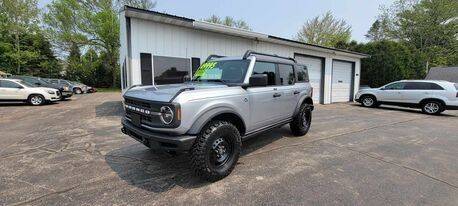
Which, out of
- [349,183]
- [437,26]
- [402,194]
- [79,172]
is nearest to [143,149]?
[79,172]

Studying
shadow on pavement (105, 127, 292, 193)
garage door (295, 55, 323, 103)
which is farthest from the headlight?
garage door (295, 55, 323, 103)

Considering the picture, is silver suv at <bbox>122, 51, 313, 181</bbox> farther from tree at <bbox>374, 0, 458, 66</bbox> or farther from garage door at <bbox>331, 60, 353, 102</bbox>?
tree at <bbox>374, 0, 458, 66</bbox>

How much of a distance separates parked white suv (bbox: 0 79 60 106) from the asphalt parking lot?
7980 mm

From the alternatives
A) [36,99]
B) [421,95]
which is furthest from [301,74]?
[36,99]

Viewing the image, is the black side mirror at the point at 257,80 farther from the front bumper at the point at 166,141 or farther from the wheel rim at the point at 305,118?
the wheel rim at the point at 305,118

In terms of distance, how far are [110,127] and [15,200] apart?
4332 mm

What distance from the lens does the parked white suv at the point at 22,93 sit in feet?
41.6

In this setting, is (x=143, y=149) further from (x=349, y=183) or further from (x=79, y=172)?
(x=349, y=183)

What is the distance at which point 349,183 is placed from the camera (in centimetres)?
358

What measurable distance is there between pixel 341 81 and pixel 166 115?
15.6 m

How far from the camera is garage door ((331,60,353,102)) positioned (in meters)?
15.8

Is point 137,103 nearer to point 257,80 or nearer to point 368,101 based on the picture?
point 257,80

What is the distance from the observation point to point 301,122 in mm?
6016

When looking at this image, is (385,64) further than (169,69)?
Yes
